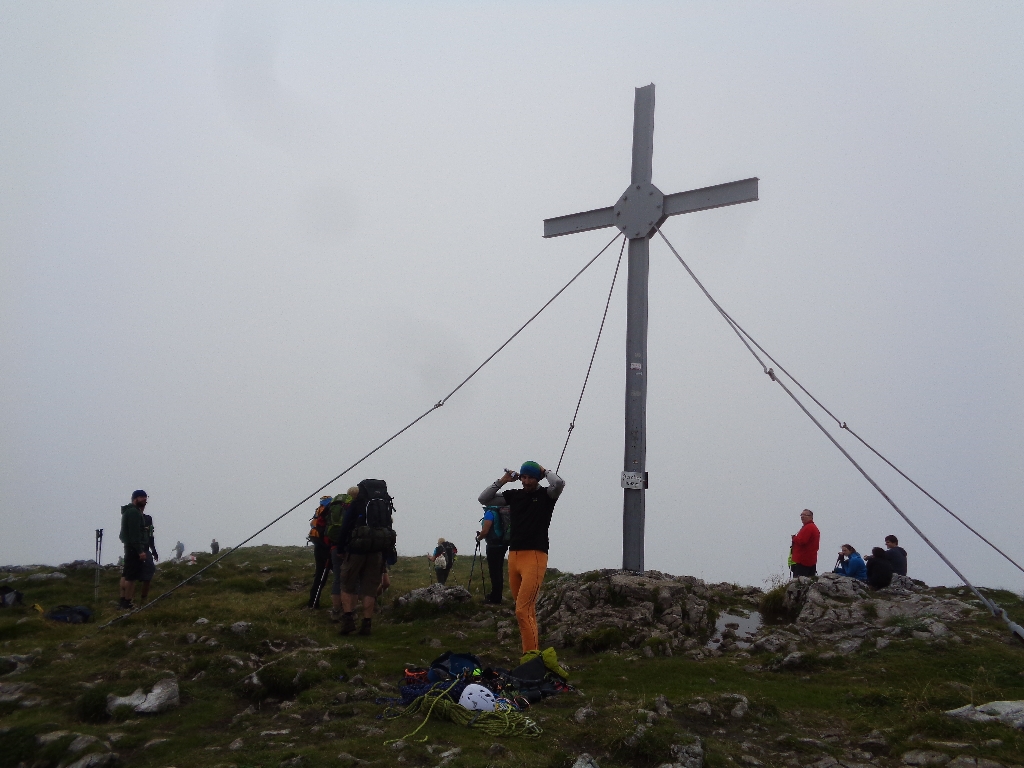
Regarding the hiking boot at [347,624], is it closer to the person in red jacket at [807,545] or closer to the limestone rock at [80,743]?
the limestone rock at [80,743]

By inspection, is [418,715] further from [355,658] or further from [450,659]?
[355,658]

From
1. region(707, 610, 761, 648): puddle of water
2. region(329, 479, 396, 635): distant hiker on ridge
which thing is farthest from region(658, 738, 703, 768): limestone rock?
region(329, 479, 396, 635): distant hiker on ridge

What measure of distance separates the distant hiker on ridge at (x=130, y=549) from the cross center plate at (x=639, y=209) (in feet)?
31.2

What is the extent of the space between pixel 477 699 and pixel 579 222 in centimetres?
800

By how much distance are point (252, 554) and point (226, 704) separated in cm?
1647

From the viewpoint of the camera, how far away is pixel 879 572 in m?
11.7

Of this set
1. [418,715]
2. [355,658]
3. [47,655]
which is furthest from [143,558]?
[418,715]

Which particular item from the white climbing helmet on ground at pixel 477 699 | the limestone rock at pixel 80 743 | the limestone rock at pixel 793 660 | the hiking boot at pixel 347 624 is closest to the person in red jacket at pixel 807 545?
the limestone rock at pixel 793 660

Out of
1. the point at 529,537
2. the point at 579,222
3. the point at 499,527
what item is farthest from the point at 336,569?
the point at 579,222

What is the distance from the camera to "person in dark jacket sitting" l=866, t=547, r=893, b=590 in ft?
38.4

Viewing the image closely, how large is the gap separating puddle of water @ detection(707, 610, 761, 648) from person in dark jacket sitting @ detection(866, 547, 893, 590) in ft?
6.98

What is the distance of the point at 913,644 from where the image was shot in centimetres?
873

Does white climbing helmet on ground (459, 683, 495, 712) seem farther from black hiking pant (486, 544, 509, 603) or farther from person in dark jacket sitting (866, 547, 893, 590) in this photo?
person in dark jacket sitting (866, 547, 893, 590)

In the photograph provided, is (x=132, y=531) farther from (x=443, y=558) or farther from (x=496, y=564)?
(x=496, y=564)
